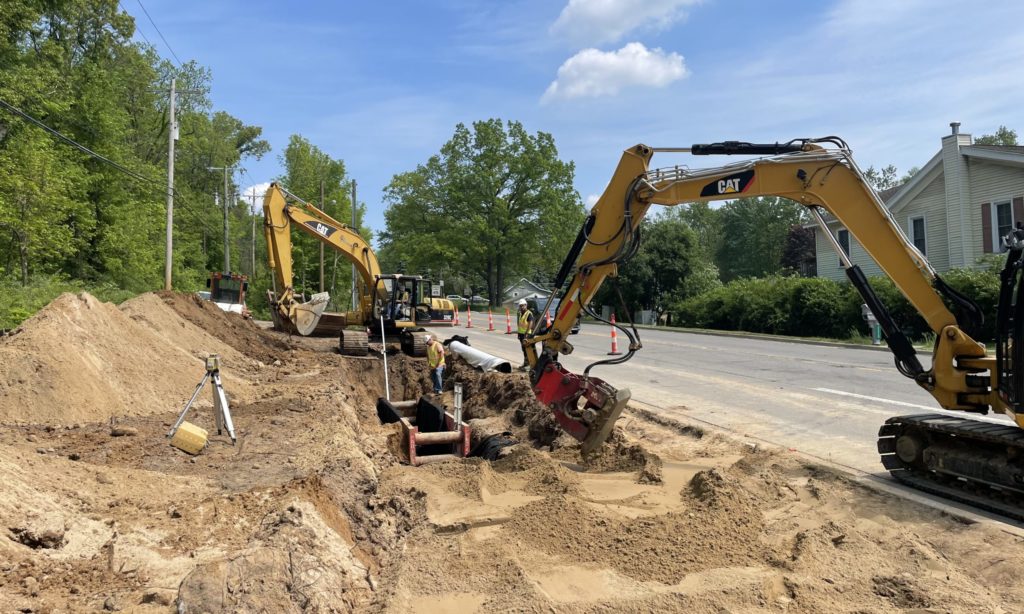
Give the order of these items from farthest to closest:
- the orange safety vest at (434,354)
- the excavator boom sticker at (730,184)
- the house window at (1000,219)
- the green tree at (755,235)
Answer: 1. the green tree at (755,235)
2. the house window at (1000,219)
3. the orange safety vest at (434,354)
4. the excavator boom sticker at (730,184)

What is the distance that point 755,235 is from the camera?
74312 mm

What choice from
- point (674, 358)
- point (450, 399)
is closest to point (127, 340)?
point (450, 399)

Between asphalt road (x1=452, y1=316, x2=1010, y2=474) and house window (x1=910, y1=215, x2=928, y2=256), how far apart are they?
33.5 ft

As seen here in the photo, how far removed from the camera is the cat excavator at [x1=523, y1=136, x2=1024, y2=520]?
18.8 feet

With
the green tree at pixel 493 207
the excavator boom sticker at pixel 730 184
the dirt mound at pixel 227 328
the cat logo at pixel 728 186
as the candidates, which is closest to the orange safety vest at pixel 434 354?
the dirt mound at pixel 227 328

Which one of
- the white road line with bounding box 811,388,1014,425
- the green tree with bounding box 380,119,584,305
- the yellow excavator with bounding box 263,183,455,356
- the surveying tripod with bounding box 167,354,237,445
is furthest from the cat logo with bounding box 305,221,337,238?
the green tree with bounding box 380,119,584,305

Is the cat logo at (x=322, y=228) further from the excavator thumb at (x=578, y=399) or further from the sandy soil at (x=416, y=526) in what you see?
the excavator thumb at (x=578, y=399)

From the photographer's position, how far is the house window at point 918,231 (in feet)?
88.4

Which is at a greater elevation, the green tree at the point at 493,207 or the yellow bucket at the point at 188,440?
the green tree at the point at 493,207

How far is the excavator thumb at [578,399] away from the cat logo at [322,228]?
40.4ft

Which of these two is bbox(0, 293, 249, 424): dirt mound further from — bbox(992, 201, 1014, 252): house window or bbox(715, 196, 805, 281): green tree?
bbox(715, 196, 805, 281): green tree

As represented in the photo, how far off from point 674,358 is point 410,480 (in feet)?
40.3

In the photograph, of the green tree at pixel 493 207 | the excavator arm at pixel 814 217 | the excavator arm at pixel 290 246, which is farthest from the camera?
the green tree at pixel 493 207

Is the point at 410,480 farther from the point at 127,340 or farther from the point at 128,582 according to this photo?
the point at 127,340
